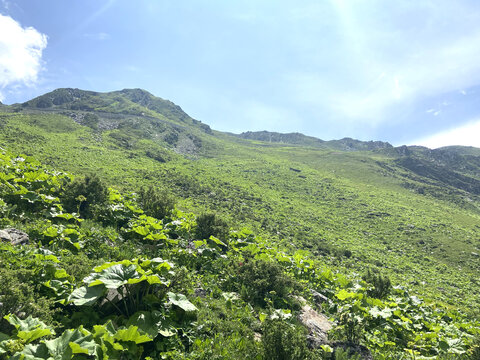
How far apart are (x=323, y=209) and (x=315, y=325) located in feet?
138

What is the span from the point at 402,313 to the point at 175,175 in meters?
38.3

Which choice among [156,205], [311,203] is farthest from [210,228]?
[311,203]

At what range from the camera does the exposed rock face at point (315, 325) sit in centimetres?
687

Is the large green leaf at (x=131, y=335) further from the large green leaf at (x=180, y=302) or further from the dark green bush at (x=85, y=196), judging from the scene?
the dark green bush at (x=85, y=196)

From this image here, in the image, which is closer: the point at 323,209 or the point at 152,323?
the point at 152,323

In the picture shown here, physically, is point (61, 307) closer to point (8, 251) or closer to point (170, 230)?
point (8, 251)

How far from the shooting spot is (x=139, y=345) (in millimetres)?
5004

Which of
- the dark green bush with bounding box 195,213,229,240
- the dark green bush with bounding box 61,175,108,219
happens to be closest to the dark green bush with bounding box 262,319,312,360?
the dark green bush with bounding box 195,213,229,240

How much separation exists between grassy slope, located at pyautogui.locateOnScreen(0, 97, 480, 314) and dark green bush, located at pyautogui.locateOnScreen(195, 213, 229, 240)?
295 inches

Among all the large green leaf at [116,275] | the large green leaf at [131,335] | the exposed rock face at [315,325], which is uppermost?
the large green leaf at [116,275]

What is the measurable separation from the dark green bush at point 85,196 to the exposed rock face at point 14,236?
144 inches

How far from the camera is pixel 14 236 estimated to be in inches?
293

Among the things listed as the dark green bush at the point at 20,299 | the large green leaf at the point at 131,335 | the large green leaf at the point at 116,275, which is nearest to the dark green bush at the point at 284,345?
the large green leaf at the point at 131,335

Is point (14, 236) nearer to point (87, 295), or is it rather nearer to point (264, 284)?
point (87, 295)
